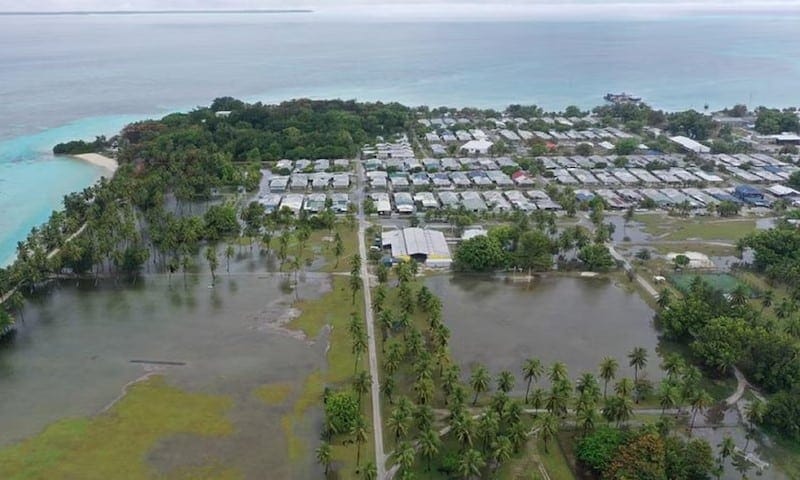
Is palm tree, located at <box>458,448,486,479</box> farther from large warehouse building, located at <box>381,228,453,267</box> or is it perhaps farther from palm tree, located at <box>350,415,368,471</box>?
large warehouse building, located at <box>381,228,453,267</box>

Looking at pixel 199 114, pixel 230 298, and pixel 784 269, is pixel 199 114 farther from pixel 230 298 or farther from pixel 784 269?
pixel 784 269

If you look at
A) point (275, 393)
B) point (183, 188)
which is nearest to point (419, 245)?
point (275, 393)

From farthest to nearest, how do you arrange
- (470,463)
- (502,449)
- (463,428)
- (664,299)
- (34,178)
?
(34,178) < (664,299) < (463,428) < (502,449) < (470,463)

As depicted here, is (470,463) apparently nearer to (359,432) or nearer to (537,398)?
(359,432)

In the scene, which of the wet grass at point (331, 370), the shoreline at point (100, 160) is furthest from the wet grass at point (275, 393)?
the shoreline at point (100, 160)

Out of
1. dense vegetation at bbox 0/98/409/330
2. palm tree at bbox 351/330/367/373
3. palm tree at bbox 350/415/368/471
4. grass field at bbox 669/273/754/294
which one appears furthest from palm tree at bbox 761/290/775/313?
dense vegetation at bbox 0/98/409/330

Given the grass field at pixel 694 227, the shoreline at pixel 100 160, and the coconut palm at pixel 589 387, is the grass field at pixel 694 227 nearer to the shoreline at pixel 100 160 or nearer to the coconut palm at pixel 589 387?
the coconut palm at pixel 589 387

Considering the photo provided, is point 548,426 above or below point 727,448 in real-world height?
above
